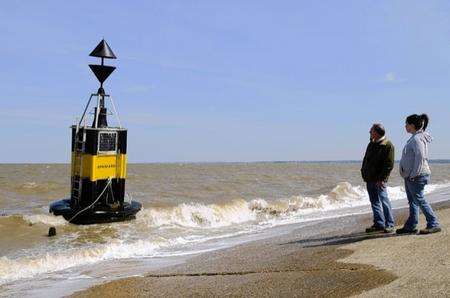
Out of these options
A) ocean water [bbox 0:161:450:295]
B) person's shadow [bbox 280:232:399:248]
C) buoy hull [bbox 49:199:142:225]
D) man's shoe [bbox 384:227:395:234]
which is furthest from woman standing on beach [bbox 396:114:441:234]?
buoy hull [bbox 49:199:142:225]

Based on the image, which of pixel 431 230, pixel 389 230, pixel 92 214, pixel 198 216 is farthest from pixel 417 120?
pixel 198 216

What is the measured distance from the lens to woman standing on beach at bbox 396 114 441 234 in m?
7.39

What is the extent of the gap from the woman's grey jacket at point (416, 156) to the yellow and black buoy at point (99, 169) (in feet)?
32.1

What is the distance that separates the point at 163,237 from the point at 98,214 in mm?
2820

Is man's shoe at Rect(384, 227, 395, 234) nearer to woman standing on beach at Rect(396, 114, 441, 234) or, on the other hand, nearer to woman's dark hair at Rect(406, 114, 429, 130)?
woman standing on beach at Rect(396, 114, 441, 234)

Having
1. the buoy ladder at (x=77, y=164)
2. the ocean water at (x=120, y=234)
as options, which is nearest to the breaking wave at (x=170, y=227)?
the ocean water at (x=120, y=234)

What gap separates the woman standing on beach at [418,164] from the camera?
739cm

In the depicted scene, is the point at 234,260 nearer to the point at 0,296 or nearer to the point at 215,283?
the point at 215,283

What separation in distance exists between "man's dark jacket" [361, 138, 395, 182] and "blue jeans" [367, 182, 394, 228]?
168mm

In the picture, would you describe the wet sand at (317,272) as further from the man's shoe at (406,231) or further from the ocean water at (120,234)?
the ocean water at (120,234)

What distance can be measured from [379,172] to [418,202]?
782mm

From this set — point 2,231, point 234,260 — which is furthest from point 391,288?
point 2,231

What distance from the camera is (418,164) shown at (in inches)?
290

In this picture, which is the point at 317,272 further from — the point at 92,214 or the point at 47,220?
the point at 47,220
